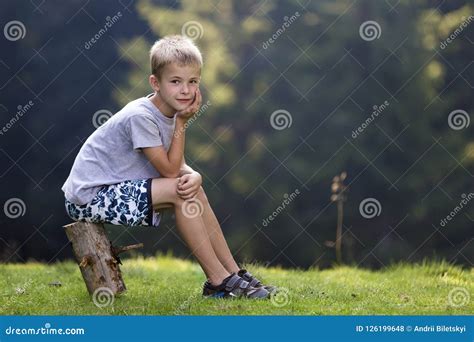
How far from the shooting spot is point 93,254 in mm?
3479

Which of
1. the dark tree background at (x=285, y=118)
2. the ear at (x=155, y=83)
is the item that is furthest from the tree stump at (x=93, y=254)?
the dark tree background at (x=285, y=118)

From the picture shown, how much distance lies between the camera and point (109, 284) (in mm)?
3533

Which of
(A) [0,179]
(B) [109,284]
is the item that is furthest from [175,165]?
(A) [0,179]

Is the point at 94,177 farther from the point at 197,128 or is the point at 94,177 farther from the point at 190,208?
the point at 197,128

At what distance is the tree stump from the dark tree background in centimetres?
407

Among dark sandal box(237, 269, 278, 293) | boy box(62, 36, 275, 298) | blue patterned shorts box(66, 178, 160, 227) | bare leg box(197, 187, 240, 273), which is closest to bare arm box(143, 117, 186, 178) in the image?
boy box(62, 36, 275, 298)

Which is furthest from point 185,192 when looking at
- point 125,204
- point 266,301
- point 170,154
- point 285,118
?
point 285,118

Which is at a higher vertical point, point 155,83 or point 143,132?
point 155,83

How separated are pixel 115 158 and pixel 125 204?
0.74 ft

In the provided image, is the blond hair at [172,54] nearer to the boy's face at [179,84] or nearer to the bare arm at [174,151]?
the boy's face at [179,84]

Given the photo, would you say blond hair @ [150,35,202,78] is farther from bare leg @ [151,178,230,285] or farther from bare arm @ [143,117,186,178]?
bare leg @ [151,178,230,285]

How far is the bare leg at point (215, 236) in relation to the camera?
3420mm

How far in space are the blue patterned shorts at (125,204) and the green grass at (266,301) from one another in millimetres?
393

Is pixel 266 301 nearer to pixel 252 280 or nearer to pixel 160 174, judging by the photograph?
pixel 252 280
